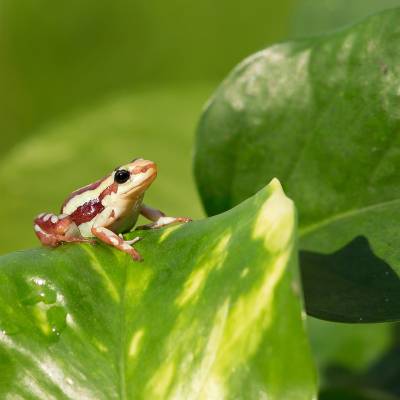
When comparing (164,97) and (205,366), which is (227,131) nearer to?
(205,366)

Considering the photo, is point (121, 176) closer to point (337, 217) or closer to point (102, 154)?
point (337, 217)

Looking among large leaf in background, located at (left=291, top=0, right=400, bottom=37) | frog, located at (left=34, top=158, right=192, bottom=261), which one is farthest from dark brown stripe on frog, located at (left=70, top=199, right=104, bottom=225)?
large leaf in background, located at (left=291, top=0, right=400, bottom=37)

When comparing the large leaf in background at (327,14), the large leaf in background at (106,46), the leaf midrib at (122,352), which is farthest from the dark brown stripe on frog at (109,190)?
the large leaf in background at (106,46)

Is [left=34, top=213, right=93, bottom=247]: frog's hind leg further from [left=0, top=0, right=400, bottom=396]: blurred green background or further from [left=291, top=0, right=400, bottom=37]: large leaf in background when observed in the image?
[left=0, top=0, right=400, bottom=396]: blurred green background

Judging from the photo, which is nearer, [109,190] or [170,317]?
[170,317]

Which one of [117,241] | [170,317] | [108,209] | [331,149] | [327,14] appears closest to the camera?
[170,317]

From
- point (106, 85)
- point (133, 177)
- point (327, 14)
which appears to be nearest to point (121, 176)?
point (133, 177)

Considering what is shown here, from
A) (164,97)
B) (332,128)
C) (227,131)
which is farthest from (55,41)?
(332,128)
